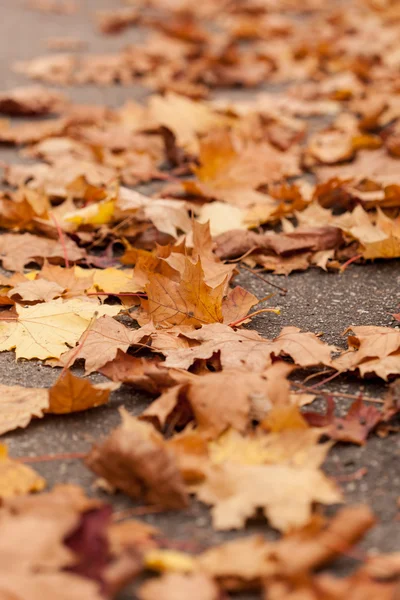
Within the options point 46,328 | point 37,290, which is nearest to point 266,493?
point 46,328


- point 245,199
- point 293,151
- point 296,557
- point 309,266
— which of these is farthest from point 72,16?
point 296,557

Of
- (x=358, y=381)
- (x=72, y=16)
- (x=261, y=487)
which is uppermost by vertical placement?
(x=261, y=487)

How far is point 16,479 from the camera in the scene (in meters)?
1.17

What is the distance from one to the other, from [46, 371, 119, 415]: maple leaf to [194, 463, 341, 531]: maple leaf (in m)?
0.35

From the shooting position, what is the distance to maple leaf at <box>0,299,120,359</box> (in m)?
1.67

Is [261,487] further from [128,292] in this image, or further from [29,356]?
[128,292]

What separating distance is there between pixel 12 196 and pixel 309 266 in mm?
1163

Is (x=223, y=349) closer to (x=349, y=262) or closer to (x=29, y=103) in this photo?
(x=349, y=262)

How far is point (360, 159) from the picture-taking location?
2.78 metres

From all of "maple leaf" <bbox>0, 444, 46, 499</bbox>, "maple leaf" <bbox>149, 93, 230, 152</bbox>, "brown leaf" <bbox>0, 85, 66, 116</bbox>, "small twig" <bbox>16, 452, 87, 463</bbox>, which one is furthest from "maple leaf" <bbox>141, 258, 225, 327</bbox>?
"brown leaf" <bbox>0, 85, 66, 116</bbox>

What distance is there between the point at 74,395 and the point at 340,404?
564mm

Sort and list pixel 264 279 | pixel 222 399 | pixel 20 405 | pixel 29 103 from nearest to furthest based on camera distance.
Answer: pixel 222 399 < pixel 20 405 < pixel 264 279 < pixel 29 103

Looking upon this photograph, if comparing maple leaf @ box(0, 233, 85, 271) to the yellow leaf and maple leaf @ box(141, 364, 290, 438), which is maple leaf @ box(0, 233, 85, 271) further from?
maple leaf @ box(141, 364, 290, 438)

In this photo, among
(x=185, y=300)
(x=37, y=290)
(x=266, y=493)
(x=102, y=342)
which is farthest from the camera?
(x=37, y=290)
